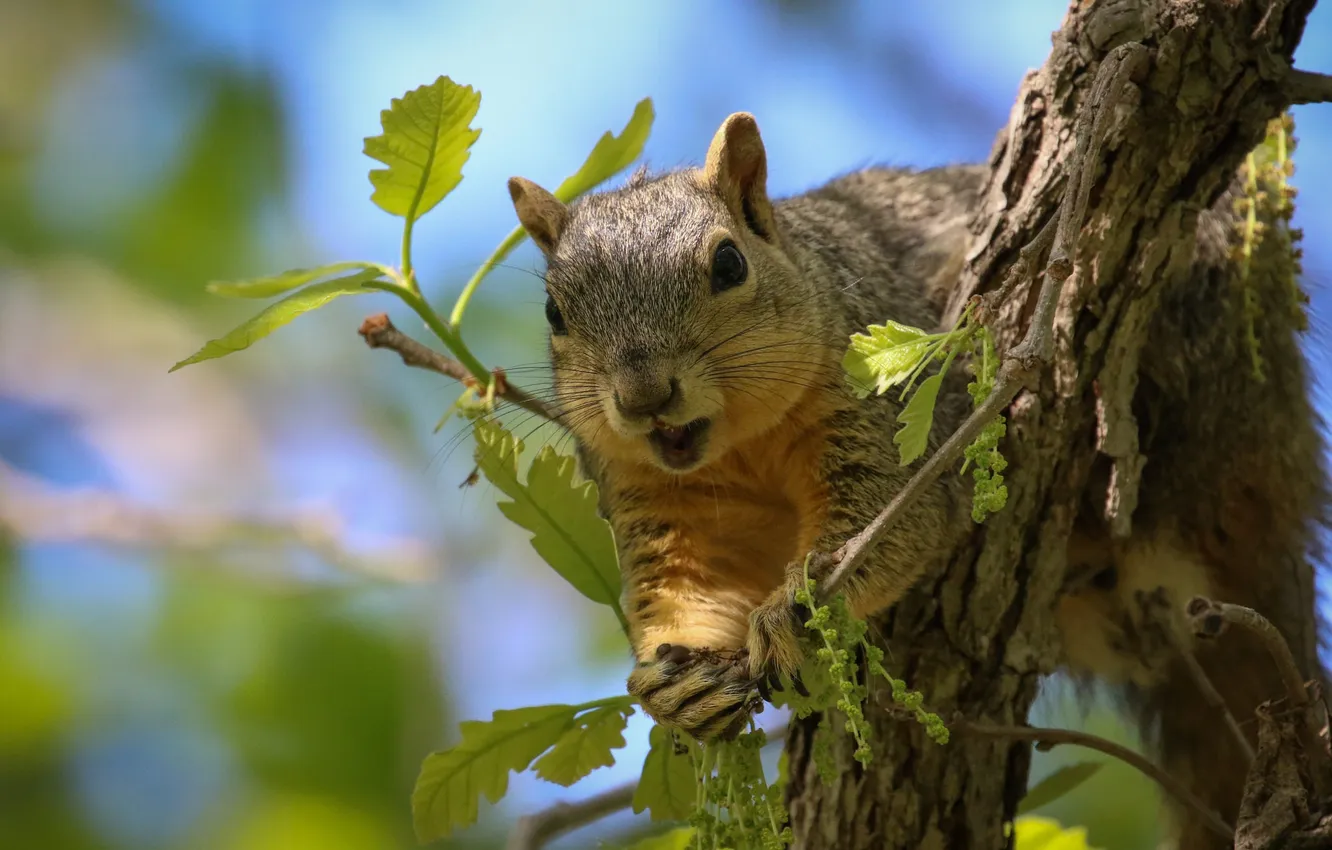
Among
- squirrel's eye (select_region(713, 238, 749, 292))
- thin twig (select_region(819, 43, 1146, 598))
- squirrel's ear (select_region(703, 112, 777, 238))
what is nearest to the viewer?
thin twig (select_region(819, 43, 1146, 598))

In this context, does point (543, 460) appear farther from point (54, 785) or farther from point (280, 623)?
point (54, 785)

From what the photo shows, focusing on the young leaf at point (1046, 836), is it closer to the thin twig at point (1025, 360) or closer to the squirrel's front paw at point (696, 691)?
the squirrel's front paw at point (696, 691)

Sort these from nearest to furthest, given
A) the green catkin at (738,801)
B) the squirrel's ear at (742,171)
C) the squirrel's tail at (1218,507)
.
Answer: the green catkin at (738,801) → the squirrel's ear at (742,171) → the squirrel's tail at (1218,507)

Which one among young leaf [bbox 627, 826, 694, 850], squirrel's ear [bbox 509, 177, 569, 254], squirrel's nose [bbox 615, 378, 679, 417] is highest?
squirrel's ear [bbox 509, 177, 569, 254]

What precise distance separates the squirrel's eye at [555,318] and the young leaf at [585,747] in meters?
0.75

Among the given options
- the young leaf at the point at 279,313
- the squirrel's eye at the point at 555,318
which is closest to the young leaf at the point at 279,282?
the young leaf at the point at 279,313

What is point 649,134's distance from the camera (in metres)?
2.56

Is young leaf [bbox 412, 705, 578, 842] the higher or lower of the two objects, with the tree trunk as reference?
lower

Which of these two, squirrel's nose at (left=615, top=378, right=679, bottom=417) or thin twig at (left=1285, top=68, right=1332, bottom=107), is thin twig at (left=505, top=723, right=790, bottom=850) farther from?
thin twig at (left=1285, top=68, right=1332, bottom=107)

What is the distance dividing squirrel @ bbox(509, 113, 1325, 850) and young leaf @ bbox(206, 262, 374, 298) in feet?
1.36

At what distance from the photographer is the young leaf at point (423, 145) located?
2.22 m

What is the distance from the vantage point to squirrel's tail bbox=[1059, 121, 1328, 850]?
280 cm

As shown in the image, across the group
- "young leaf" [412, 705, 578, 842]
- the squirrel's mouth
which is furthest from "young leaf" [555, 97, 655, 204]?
"young leaf" [412, 705, 578, 842]

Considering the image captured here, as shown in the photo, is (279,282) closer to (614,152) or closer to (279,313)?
(279,313)
